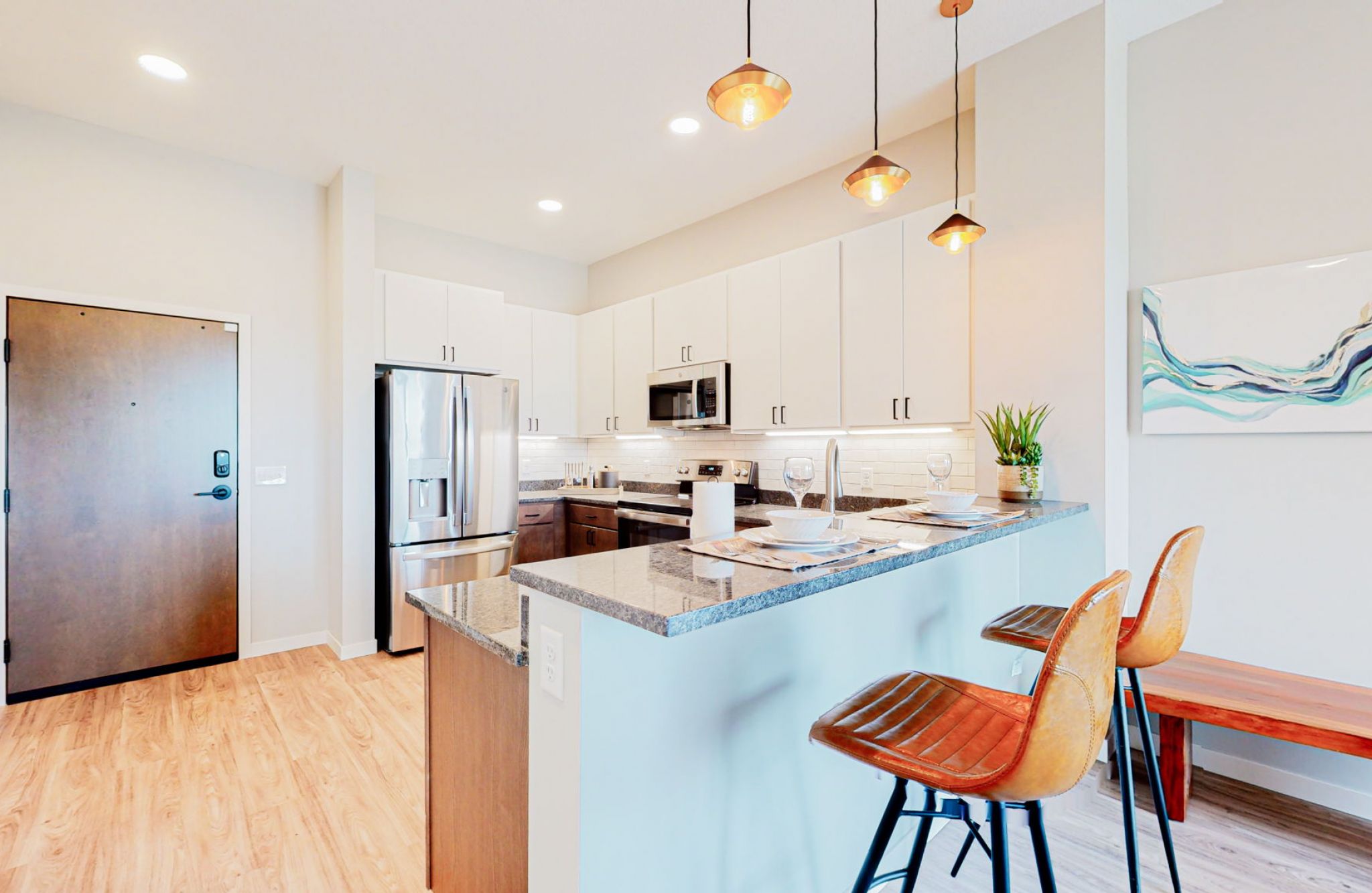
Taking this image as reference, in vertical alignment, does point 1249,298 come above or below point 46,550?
above

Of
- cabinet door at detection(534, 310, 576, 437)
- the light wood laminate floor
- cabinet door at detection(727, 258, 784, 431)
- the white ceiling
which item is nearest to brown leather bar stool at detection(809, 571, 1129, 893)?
the light wood laminate floor

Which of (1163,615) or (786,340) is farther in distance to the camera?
(786,340)

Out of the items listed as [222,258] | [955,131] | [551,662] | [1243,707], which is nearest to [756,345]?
[955,131]

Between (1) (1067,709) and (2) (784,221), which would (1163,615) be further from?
(2) (784,221)

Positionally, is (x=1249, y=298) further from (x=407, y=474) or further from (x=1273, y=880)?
(x=407, y=474)

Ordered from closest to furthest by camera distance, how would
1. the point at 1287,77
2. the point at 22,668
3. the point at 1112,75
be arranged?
the point at 1287,77 → the point at 1112,75 → the point at 22,668

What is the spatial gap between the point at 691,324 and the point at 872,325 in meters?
1.39

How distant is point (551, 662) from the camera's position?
107cm

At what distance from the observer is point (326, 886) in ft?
5.84

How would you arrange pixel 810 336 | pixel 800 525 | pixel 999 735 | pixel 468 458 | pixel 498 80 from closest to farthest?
1. pixel 999 735
2. pixel 800 525
3. pixel 498 80
4. pixel 810 336
5. pixel 468 458

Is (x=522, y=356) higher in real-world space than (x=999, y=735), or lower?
higher

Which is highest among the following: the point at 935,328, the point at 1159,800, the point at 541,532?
the point at 935,328

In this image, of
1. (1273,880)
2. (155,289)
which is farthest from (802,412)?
(155,289)

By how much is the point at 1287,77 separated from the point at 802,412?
7.47ft
